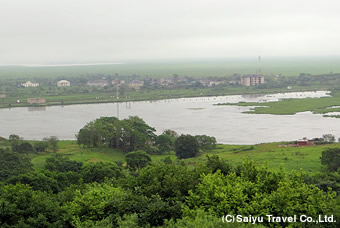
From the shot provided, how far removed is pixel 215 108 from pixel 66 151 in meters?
21.1

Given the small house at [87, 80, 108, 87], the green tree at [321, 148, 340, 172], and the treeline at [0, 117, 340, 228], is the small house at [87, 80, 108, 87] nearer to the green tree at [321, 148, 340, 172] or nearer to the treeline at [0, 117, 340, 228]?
the green tree at [321, 148, 340, 172]

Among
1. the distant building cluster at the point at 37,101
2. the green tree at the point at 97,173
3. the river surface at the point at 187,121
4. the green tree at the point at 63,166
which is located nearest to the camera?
the green tree at the point at 97,173

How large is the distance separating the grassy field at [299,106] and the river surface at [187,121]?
57.4 inches

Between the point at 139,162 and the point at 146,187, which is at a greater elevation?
the point at 146,187

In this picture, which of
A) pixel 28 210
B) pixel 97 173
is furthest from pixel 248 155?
pixel 28 210

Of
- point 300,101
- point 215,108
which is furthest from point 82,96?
point 300,101

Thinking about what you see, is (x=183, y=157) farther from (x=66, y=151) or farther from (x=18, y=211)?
(x=18, y=211)

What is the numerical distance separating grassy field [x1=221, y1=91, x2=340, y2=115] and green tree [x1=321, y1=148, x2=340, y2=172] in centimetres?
2081

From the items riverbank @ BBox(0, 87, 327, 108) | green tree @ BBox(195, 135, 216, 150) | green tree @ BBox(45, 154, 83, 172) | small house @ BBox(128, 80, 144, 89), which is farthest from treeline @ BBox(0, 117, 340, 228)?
small house @ BBox(128, 80, 144, 89)

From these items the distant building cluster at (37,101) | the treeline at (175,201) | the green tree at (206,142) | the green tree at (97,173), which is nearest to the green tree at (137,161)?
the green tree at (97,173)

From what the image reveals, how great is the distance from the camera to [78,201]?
933 centimetres

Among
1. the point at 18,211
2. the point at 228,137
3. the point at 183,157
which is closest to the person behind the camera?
the point at 18,211

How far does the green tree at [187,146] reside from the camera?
23.6 metres

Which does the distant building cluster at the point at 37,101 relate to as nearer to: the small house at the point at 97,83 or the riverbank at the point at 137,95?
the riverbank at the point at 137,95
